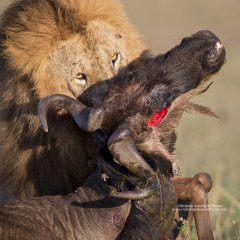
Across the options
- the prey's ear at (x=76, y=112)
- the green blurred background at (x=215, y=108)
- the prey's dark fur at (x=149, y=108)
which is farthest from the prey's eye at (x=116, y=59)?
the green blurred background at (x=215, y=108)

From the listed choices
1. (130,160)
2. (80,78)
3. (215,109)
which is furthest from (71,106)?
(215,109)

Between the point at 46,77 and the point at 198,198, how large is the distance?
1209 mm

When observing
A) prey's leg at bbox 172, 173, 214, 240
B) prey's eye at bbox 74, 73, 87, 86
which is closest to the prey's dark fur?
prey's eye at bbox 74, 73, 87, 86

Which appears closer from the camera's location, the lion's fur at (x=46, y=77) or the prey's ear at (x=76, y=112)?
the prey's ear at (x=76, y=112)

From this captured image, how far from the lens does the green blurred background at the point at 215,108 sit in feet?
24.7

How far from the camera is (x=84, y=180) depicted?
5.88 m

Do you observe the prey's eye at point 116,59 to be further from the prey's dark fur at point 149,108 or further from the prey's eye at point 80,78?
the prey's dark fur at point 149,108

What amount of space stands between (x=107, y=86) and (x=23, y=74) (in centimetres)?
56

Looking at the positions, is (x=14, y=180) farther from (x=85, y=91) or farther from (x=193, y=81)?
(x=193, y=81)

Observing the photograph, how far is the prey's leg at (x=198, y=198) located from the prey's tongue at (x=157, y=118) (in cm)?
92

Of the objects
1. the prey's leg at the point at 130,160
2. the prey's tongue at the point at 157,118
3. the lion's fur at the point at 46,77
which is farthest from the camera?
the lion's fur at the point at 46,77

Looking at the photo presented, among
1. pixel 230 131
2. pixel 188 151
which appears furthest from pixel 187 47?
pixel 230 131

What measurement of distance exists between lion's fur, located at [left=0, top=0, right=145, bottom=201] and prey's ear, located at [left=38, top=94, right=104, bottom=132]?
70 cm

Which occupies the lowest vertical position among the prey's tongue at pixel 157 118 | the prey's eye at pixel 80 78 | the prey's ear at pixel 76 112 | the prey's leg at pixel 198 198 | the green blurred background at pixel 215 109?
the green blurred background at pixel 215 109
